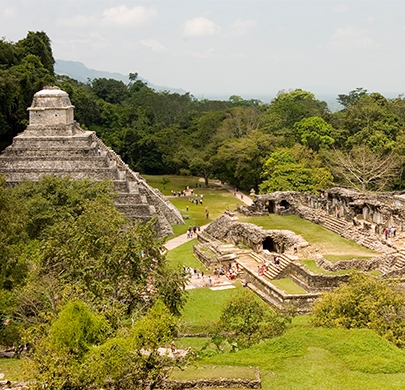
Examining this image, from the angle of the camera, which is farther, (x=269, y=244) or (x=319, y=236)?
(x=269, y=244)

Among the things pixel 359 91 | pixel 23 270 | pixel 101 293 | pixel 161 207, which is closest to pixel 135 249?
pixel 101 293

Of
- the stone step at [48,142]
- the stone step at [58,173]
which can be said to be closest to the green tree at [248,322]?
the stone step at [58,173]

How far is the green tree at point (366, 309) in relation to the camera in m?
16.5


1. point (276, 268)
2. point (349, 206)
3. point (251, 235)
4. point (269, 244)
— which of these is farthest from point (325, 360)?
point (349, 206)

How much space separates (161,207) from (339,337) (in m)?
26.6

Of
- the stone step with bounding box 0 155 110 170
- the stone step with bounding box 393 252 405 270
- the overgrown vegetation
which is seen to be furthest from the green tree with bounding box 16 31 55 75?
the stone step with bounding box 393 252 405 270

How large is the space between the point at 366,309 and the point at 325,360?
9.43 feet

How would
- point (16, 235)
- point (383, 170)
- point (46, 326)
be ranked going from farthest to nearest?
point (383, 170), point (16, 235), point (46, 326)

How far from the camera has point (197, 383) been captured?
13.0 metres

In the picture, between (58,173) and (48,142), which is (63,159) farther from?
(48,142)

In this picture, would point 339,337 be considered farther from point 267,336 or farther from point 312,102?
point 312,102

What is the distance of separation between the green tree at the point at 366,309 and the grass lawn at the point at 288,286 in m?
7.36

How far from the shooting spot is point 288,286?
84.7 feet

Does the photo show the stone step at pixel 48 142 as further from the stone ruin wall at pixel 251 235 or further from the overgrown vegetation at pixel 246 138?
the stone ruin wall at pixel 251 235
